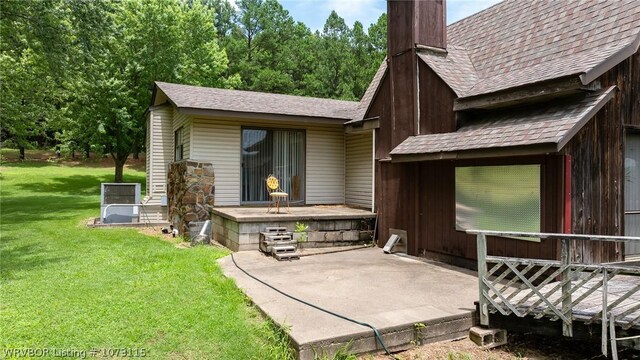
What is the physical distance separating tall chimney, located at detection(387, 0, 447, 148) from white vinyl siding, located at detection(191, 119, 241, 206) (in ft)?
13.5

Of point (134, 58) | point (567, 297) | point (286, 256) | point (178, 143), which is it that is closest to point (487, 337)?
point (567, 297)

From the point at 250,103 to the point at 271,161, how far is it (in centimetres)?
160

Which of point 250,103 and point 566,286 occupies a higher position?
point 250,103

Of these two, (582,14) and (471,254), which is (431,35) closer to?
(582,14)

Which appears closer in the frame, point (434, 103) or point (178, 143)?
point (434, 103)

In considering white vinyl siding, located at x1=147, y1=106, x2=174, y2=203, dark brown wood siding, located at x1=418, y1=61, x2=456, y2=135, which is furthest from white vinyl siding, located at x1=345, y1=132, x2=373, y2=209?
white vinyl siding, located at x1=147, y1=106, x2=174, y2=203

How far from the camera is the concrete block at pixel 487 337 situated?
4.03m

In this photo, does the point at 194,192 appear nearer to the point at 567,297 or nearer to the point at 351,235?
the point at 351,235

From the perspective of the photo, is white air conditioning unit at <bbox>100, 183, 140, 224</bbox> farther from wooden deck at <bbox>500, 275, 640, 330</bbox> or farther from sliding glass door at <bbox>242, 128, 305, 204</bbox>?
wooden deck at <bbox>500, 275, 640, 330</bbox>

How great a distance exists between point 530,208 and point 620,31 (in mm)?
2780

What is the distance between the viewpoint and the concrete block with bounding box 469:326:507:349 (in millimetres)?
4027

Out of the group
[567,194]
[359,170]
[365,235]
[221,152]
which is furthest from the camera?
[359,170]

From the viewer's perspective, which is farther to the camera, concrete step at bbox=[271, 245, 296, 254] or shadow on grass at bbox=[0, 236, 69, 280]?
concrete step at bbox=[271, 245, 296, 254]

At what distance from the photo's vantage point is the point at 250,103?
34.7 feet
